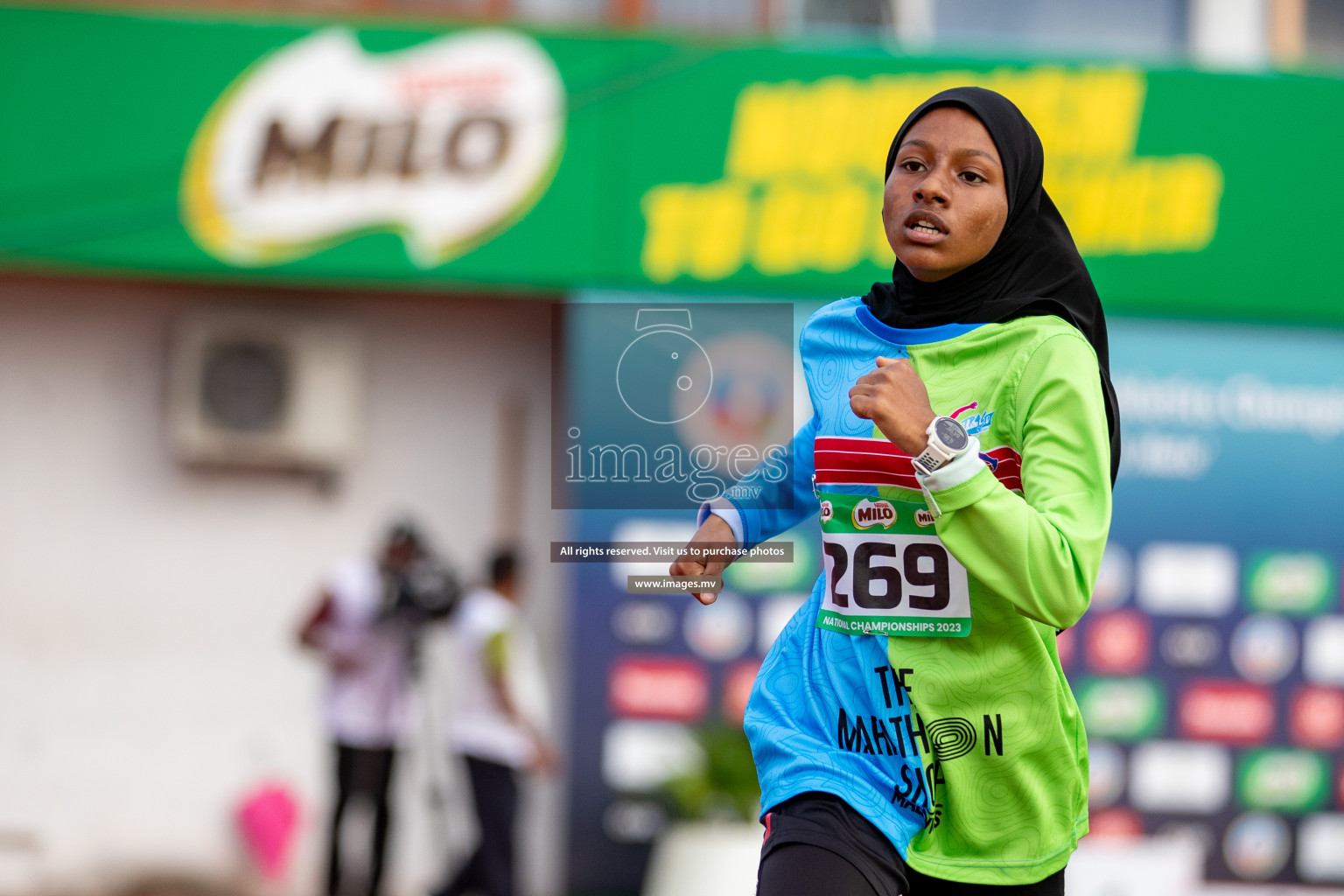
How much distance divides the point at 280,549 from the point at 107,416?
1208 mm

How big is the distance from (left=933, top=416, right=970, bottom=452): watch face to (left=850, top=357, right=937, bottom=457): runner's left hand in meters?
0.02

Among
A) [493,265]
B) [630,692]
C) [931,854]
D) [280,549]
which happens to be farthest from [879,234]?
[931,854]

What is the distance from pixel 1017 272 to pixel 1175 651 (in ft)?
20.4

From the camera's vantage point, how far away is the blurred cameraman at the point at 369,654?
709 cm

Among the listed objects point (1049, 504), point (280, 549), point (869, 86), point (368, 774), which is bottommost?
point (368, 774)

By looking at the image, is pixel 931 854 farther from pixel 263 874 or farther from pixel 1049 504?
pixel 263 874

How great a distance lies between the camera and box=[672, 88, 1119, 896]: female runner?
2.09 metres

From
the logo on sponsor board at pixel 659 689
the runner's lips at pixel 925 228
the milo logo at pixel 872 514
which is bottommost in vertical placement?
the logo on sponsor board at pixel 659 689

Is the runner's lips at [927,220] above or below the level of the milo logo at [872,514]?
above


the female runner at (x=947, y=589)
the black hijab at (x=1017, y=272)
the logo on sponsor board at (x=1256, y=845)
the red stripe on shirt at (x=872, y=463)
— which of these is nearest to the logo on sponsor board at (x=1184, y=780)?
the logo on sponsor board at (x=1256, y=845)

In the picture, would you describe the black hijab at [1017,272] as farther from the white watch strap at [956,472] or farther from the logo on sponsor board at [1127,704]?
the logo on sponsor board at [1127,704]

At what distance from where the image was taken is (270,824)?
8.10 metres

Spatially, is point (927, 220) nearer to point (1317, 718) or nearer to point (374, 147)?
point (374, 147)

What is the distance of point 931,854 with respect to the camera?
85.2 inches
